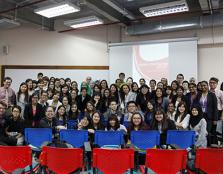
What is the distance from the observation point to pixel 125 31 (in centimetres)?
822

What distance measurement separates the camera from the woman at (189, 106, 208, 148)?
4.09m

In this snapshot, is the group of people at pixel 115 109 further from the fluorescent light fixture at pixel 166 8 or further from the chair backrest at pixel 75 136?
the fluorescent light fixture at pixel 166 8

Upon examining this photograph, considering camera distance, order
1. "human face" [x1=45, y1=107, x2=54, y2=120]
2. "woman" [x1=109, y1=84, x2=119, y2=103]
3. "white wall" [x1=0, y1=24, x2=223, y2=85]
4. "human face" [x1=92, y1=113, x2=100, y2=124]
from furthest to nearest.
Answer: "white wall" [x1=0, y1=24, x2=223, y2=85] → "woman" [x1=109, y1=84, x2=119, y2=103] → "human face" [x1=45, y1=107, x2=54, y2=120] → "human face" [x1=92, y1=113, x2=100, y2=124]

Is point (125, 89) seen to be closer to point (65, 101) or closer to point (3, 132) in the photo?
point (65, 101)

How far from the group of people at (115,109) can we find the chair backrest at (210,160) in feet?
4.21

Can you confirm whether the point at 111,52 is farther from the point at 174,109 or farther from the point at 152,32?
the point at 174,109

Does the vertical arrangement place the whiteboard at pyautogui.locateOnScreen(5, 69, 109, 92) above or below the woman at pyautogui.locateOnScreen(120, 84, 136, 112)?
above

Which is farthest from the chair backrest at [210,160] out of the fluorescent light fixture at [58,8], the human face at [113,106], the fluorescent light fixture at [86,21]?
the fluorescent light fixture at [86,21]

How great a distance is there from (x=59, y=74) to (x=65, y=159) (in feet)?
20.5

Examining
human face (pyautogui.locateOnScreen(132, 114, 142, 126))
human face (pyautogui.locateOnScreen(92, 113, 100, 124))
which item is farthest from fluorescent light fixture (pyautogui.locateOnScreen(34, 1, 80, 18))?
human face (pyautogui.locateOnScreen(132, 114, 142, 126))

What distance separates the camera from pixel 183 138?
3.71 metres

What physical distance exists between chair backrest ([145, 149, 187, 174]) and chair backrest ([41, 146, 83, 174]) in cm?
73

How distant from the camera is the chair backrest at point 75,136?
12.4ft

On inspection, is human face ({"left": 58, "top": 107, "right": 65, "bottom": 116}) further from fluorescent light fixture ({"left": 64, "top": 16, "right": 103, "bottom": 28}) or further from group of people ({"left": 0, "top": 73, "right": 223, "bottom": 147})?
fluorescent light fixture ({"left": 64, "top": 16, "right": 103, "bottom": 28})
